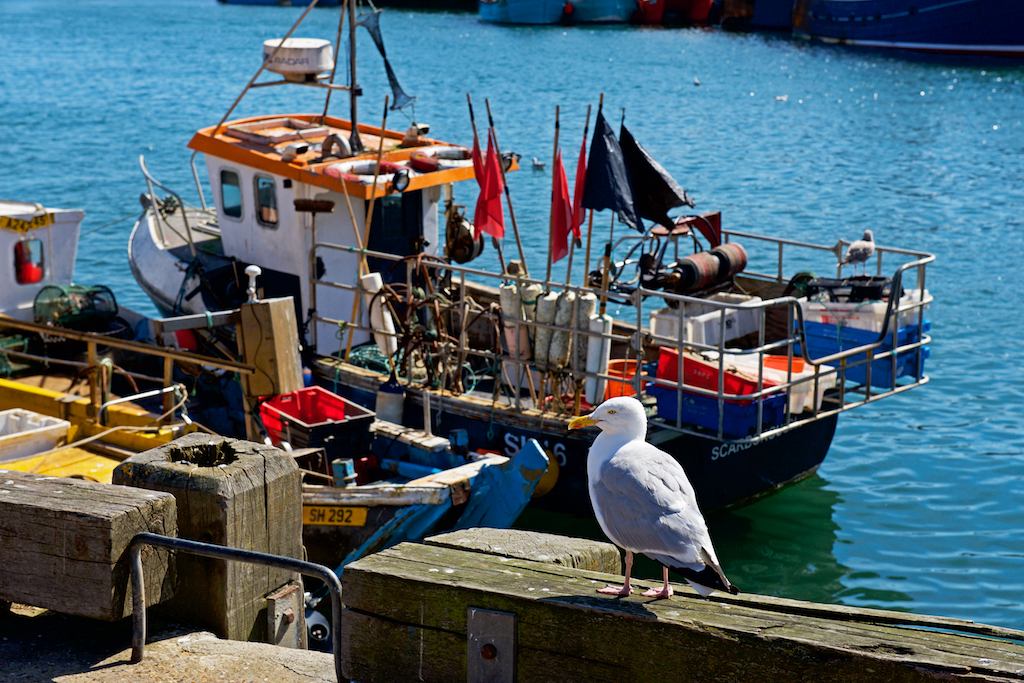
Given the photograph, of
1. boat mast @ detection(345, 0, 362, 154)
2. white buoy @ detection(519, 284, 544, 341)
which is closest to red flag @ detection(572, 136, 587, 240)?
white buoy @ detection(519, 284, 544, 341)

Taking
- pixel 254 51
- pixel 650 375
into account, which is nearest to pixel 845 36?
pixel 254 51

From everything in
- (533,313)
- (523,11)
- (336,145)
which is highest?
(523,11)

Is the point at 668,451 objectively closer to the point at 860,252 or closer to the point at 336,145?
Result: the point at 860,252

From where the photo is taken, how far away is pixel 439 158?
1203 centimetres

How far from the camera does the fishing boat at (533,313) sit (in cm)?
935

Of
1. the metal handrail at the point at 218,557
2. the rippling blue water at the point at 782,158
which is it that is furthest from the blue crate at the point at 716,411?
the metal handrail at the point at 218,557

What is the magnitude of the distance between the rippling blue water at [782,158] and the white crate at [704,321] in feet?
6.37

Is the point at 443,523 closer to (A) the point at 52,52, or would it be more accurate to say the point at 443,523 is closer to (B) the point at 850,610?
(B) the point at 850,610

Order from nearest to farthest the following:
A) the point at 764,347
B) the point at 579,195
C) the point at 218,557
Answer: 1. the point at 218,557
2. the point at 764,347
3. the point at 579,195

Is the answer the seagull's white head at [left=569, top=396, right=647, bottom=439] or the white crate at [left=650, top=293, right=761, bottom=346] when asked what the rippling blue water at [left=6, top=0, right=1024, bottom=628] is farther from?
the seagull's white head at [left=569, top=396, right=647, bottom=439]

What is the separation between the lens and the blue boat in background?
244 ft

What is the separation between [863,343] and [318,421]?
5201mm

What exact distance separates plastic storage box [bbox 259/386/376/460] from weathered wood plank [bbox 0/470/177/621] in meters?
5.11

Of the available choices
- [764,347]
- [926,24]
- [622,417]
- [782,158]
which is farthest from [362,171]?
[926,24]
